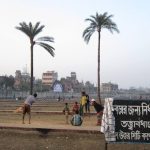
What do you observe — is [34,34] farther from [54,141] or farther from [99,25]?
[54,141]

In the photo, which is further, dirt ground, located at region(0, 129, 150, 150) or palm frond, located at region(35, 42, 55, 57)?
palm frond, located at region(35, 42, 55, 57)

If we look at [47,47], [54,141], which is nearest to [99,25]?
[47,47]

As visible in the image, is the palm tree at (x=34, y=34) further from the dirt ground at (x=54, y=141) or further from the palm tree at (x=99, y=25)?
the dirt ground at (x=54, y=141)

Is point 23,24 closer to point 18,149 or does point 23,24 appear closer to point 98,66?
point 98,66

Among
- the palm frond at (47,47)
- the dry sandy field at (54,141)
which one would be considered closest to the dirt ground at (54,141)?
the dry sandy field at (54,141)

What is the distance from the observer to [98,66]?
186 ft

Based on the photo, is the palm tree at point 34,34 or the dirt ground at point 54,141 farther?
the palm tree at point 34,34

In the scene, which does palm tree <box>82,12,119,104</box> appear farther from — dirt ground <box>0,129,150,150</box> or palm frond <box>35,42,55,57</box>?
dirt ground <box>0,129,150,150</box>

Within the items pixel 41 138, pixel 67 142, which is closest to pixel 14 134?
pixel 41 138

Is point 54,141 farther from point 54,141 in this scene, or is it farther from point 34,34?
point 34,34

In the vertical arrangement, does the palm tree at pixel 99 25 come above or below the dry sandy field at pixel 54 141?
above

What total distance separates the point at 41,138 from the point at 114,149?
319 cm

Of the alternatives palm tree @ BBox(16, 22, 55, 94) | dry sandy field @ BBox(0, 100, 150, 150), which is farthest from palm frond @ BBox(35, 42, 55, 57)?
dry sandy field @ BBox(0, 100, 150, 150)

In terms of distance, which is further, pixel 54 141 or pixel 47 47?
pixel 47 47
